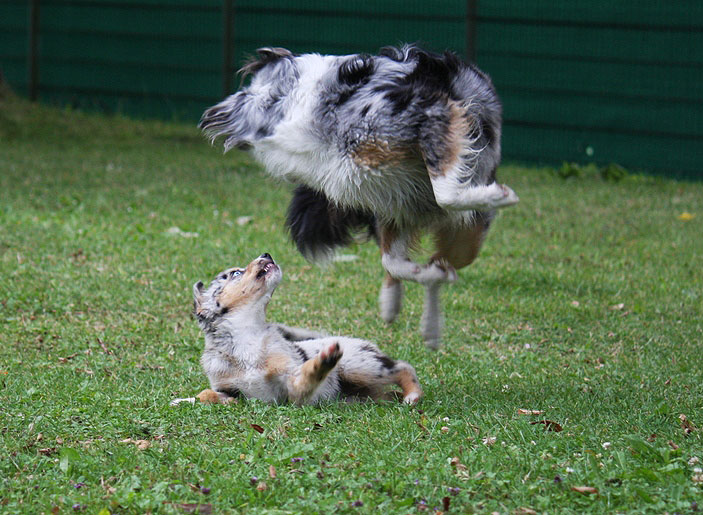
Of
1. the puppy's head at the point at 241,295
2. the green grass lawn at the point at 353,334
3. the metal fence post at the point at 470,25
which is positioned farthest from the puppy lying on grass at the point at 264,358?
the metal fence post at the point at 470,25

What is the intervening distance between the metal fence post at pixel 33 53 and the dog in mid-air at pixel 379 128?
41.6 ft

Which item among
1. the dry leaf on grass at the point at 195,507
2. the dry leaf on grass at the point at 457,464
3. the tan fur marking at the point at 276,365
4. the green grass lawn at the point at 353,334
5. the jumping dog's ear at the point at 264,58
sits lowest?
the green grass lawn at the point at 353,334

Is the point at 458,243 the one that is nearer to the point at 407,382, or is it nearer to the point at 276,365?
the point at 407,382

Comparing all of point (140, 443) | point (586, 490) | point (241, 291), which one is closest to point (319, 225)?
point (241, 291)

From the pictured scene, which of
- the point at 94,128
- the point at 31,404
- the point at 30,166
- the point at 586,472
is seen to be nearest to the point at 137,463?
the point at 31,404

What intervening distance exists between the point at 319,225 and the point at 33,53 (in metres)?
12.3

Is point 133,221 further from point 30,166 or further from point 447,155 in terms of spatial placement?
point 447,155

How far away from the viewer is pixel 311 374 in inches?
171

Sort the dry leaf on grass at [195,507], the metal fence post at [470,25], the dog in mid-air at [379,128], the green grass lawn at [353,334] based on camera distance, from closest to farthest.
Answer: the dry leaf on grass at [195,507]
the green grass lawn at [353,334]
the dog in mid-air at [379,128]
the metal fence post at [470,25]

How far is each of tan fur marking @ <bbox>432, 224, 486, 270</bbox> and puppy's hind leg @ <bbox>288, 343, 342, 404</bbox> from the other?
3.62 feet

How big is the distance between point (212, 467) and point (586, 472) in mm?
1492

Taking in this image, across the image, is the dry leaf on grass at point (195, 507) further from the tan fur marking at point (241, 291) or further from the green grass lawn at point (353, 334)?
the tan fur marking at point (241, 291)

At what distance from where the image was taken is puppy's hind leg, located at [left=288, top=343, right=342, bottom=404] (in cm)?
420

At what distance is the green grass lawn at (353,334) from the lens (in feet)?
11.7
